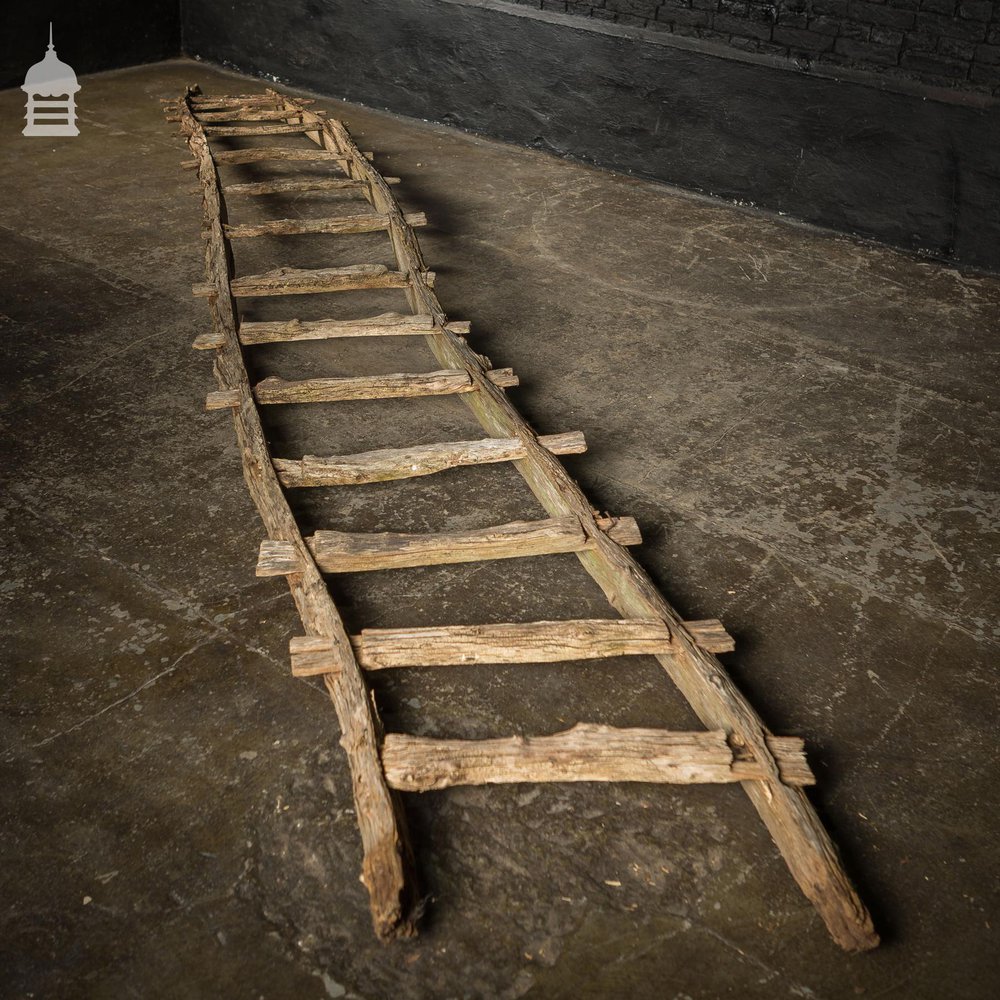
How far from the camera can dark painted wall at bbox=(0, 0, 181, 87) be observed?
Result: 23.2 ft

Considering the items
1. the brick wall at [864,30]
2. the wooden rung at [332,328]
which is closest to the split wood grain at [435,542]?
the wooden rung at [332,328]

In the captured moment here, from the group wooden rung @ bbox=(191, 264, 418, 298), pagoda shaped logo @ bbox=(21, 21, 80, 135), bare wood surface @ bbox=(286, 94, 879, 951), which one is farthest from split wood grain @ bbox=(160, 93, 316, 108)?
bare wood surface @ bbox=(286, 94, 879, 951)

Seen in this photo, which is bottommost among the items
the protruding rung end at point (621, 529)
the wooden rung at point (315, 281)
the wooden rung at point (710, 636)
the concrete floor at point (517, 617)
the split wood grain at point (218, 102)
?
the concrete floor at point (517, 617)

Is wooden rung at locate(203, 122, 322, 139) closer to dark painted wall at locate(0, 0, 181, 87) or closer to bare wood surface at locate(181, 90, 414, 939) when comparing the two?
dark painted wall at locate(0, 0, 181, 87)

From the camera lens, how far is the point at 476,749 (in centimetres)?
198

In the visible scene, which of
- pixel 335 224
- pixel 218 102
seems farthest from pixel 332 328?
pixel 218 102

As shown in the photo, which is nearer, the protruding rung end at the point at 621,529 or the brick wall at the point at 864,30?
the protruding rung end at the point at 621,529

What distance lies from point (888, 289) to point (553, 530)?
2948mm

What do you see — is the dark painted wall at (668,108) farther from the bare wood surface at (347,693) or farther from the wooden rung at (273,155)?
the bare wood surface at (347,693)

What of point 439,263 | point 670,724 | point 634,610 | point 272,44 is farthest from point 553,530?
point 272,44

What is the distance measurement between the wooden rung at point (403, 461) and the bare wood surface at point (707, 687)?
0.27 ft

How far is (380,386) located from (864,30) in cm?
341

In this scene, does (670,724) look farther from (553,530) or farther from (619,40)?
(619,40)

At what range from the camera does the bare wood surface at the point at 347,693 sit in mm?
1756
